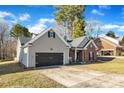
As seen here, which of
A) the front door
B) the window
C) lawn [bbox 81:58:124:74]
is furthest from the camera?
the front door

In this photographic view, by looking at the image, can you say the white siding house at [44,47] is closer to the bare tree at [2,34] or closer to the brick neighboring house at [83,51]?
the brick neighboring house at [83,51]

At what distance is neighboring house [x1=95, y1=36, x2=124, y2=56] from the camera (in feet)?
140

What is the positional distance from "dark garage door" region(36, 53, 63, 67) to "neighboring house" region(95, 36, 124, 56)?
21535mm

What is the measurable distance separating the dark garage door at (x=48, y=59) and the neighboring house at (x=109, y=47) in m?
21.5

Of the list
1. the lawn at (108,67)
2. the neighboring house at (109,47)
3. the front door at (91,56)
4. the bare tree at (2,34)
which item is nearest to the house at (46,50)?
the lawn at (108,67)

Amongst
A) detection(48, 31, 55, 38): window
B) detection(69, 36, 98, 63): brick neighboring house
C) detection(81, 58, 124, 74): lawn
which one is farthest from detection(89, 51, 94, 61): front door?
detection(48, 31, 55, 38): window

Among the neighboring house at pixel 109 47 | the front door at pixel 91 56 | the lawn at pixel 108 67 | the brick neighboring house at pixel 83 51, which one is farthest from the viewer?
the neighboring house at pixel 109 47

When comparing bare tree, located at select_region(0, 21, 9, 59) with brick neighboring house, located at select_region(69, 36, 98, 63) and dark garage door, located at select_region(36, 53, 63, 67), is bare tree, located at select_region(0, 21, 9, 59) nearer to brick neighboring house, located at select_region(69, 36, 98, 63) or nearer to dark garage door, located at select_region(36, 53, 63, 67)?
brick neighboring house, located at select_region(69, 36, 98, 63)

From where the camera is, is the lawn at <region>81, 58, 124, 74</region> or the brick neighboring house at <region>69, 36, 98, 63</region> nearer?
the lawn at <region>81, 58, 124, 74</region>

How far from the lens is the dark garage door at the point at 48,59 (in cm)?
2077

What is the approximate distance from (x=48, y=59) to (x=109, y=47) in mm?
25279

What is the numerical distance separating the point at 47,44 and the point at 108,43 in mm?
25914

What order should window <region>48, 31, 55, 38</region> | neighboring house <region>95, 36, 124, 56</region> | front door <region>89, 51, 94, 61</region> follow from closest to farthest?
1. window <region>48, 31, 55, 38</region>
2. front door <region>89, 51, 94, 61</region>
3. neighboring house <region>95, 36, 124, 56</region>
